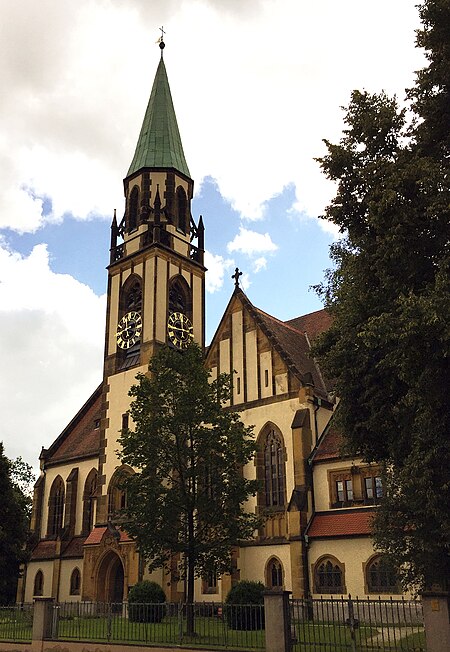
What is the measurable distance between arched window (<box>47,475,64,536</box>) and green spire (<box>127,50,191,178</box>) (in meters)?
21.0

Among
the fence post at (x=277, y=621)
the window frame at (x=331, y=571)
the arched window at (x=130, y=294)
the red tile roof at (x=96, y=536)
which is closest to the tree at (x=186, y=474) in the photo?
the window frame at (x=331, y=571)

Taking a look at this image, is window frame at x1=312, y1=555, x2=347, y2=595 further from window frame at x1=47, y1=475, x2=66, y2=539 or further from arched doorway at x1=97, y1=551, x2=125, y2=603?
window frame at x1=47, y1=475, x2=66, y2=539

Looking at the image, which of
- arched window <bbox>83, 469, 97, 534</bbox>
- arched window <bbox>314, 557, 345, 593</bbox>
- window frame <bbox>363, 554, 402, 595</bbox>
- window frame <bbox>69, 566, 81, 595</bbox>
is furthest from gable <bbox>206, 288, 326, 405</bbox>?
window frame <bbox>69, 566, 81, 595</bbox>

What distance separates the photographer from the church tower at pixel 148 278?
3956 centimetres

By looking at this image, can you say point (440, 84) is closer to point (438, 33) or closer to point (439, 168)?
point (438, 33)

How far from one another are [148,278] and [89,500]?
13.9m

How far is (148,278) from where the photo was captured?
4109 cm

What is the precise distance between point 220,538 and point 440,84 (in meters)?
15.9

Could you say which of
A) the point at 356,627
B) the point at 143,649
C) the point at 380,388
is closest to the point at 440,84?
the point at 380,388

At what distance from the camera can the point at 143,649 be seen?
57.1 ft

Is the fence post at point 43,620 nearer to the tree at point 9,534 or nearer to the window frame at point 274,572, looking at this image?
the window frame at point 274,572

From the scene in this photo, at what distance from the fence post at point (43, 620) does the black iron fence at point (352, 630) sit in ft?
26.7

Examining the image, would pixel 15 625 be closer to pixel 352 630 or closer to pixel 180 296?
pixel 352 630

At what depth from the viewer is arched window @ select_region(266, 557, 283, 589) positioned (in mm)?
29172
